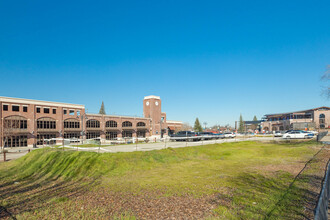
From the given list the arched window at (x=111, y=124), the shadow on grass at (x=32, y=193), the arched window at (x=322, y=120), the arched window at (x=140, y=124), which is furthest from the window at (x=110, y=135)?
the arched window at (x=322, y=120)

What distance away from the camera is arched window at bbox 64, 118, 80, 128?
49719 mm

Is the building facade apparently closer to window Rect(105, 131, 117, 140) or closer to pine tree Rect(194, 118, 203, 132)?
pine tree Rect(194, 118, 203, 132)

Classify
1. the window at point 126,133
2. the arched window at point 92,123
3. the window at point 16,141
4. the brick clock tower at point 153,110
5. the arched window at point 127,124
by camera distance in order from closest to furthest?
the window at point 16,141 → the arched window at point 92,123 → the arched window at point 127,124 → the window at point 126,133 → the brick clock tower at point 153,110

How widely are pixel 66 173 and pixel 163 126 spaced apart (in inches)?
2606

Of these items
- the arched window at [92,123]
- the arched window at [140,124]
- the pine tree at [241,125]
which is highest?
the arched window at [92,123]

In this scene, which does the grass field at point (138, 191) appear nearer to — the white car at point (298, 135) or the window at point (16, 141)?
the white car at point (298, 135)

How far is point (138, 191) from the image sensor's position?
8742 millimetres

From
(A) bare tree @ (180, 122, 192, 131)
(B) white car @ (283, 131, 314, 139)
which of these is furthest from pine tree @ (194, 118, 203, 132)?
(B) white car @ (283, 131, 314, 139)

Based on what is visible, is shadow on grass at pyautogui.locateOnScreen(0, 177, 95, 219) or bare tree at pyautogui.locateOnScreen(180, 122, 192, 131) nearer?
shadow on grass at pyautogui.locateOnScreen(0, 177, 95, 219)

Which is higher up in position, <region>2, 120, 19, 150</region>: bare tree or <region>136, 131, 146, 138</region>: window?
<region>2, 120, 19, 150</region>: bare tree

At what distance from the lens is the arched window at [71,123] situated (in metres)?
49.7

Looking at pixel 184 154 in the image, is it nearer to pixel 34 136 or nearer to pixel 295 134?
pixel 295 134

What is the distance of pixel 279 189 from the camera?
27.5ft

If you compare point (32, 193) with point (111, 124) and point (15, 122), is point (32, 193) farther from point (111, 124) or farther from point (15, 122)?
point (111, 124)
